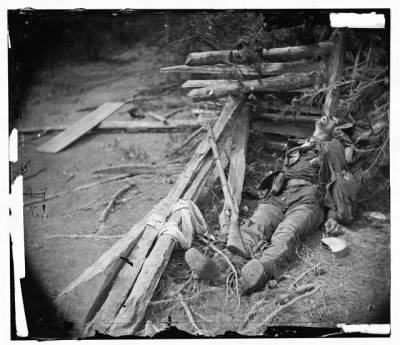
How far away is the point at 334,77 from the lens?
4984 millimetres

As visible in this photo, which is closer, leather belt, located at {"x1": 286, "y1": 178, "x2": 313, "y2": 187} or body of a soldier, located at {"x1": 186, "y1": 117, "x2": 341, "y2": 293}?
body of a soldier, located at {"x1": 186, "y1": 117, "x2": 341, "y2": 293}

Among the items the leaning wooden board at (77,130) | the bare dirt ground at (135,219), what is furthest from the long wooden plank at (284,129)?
the leaning wooden board at (77,130)

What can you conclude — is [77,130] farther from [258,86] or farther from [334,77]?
[334,77]

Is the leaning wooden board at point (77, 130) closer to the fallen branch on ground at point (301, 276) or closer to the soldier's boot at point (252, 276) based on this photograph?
the soldier's boot at point (252, 276)

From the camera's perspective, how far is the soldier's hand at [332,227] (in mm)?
4840

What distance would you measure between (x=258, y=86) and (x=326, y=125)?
0.74m

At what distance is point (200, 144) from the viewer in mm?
5117

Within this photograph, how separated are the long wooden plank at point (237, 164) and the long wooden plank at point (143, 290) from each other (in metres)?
0.56

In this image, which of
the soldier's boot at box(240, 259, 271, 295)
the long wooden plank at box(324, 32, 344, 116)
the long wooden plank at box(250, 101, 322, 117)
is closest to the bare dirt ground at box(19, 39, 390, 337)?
the soldier's boot at box(240, 259, 271, 295)

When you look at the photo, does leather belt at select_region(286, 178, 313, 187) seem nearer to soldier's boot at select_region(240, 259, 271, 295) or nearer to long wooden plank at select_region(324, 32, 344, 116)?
long wooden plank at select_region(324, 32, 344, 116)

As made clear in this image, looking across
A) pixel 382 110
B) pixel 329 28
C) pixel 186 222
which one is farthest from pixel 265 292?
pixel 329 28

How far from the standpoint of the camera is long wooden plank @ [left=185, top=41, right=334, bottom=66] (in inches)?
195

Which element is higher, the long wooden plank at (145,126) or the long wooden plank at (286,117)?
the long wooden plank at (145,126)

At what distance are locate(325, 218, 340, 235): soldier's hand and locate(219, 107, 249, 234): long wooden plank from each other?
2.73 ft
